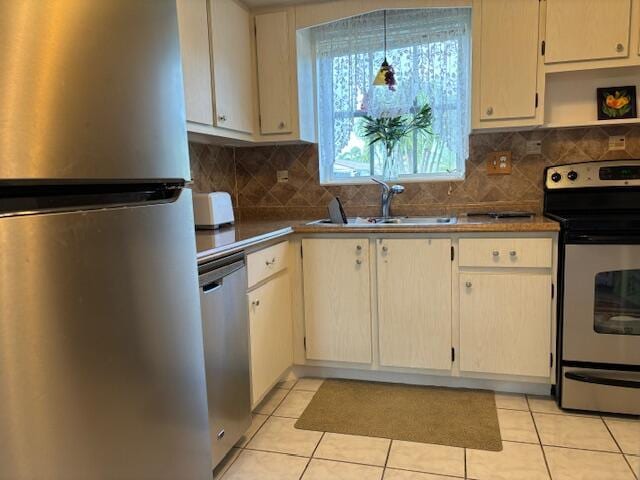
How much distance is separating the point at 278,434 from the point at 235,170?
1.80 meters

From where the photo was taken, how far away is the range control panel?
8.08 feet

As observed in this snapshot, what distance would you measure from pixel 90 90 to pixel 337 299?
1869mm

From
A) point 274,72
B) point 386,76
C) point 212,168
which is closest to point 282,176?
point 212,168

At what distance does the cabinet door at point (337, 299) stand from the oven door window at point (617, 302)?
42.5 inches

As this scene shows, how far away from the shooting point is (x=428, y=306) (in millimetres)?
2426

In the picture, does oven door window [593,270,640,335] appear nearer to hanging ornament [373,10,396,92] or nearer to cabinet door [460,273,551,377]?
cabinet door [460,273,551,377]

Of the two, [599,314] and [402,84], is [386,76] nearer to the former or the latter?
[402,84]

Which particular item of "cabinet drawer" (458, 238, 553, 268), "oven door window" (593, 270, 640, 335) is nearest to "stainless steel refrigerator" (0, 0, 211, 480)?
"cabinet drawer" (458, 238, 553, 268)

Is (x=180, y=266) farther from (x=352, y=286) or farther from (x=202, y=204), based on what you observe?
A: (x=352, y=286)

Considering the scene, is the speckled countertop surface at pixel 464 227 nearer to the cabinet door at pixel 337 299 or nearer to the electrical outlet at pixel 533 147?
the cabinet door at pixel 337 299

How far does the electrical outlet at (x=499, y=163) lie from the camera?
2771mm

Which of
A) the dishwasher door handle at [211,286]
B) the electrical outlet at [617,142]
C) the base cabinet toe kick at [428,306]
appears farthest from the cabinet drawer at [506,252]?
the dishwasher door handle at [211,286]

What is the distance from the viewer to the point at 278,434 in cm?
212

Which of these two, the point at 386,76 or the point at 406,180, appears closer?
the point at 386,76
